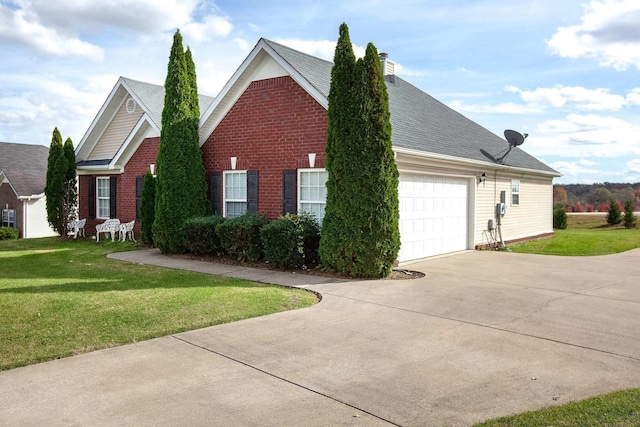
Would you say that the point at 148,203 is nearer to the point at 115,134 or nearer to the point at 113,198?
the point at 113,198

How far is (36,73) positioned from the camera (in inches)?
635

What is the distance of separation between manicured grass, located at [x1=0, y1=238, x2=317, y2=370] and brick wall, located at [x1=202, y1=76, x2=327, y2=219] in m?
3.77

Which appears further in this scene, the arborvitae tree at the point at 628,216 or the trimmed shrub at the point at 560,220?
the trimmed shrub at the point at 560,220

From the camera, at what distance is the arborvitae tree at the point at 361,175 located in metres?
10.4

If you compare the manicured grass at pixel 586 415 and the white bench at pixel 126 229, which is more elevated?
the white bench at pixel 126 229

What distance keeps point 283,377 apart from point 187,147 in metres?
10.8

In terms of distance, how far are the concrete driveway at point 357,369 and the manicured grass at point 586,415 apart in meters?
0.15

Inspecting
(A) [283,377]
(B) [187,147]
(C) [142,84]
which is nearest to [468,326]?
(A) [283,377]

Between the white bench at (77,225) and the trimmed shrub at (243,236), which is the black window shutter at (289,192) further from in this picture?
the white bench at (77,225)

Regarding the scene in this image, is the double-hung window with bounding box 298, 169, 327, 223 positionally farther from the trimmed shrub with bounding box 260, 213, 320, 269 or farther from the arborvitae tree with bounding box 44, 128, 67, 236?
the arborvitae tree with bounding box 44, 128, 67, 236

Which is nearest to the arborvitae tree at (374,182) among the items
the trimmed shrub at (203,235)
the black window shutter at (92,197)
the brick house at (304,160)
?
the brick house at (304,160)

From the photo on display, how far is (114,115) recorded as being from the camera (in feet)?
67.5

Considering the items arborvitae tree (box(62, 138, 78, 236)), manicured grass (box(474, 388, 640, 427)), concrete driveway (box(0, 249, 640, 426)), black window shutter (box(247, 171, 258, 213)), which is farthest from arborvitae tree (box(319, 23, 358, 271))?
arborvitae tree (box(62, 138, 78, 236))

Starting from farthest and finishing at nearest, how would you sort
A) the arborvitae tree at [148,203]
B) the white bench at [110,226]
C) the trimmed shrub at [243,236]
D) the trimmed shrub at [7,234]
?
the trimmed shrub at [7,234]
the white bench at [110,226]
the arborvitae tree at [148,203]
the trimmed shrub at [243,236]
